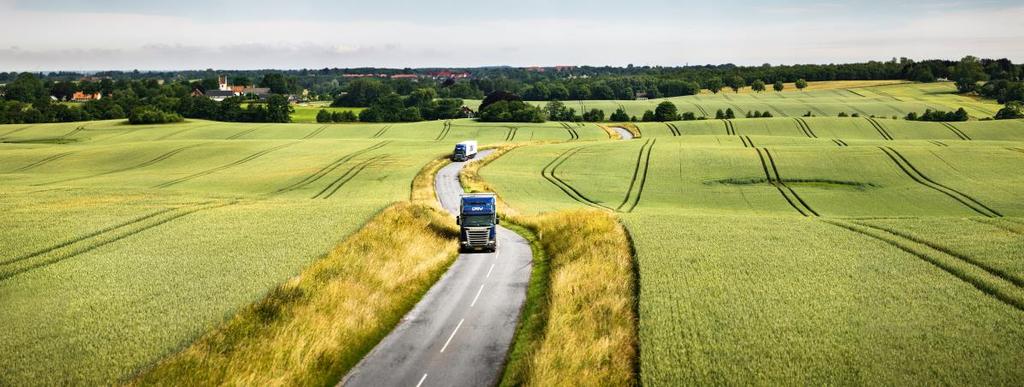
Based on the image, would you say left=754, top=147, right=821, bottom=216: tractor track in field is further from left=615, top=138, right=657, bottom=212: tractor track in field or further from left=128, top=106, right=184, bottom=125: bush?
left=128, top=106, right=184, bottom=125: bush

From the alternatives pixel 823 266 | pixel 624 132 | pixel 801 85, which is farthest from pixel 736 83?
pixel 823 266

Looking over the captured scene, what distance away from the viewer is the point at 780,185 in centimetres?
5644

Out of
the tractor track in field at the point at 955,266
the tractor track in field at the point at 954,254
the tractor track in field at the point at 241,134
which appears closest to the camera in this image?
the tractor track in field at the point at 955,266

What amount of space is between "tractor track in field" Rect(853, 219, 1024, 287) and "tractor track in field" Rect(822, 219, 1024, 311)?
5.0 inches

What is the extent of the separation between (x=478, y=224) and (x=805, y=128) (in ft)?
290

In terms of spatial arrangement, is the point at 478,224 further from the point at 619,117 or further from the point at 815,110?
the point at 815,110

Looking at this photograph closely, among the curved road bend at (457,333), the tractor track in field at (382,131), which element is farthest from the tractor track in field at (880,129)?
the curved road bend at (457,333)

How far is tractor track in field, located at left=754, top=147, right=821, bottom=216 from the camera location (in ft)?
161

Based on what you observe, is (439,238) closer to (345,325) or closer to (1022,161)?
(345,325)

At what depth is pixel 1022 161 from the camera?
60.5 meters

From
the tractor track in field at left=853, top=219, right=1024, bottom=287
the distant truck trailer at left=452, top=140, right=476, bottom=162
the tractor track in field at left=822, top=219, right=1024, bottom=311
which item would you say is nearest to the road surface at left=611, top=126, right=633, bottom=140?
the distant truck trailer at left=452, top=140, right=476, bottom=162

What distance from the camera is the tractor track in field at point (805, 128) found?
3971 inches

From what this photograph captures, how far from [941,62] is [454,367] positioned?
230315mm

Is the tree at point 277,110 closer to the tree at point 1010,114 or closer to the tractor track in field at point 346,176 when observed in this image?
the tractor track in field at point 346,176
